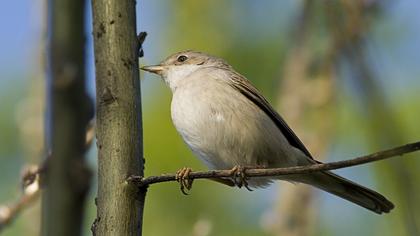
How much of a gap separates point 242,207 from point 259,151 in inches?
120

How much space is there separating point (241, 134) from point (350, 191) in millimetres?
781

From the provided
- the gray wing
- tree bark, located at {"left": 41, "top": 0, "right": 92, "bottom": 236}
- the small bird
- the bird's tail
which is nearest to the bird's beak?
the small bird

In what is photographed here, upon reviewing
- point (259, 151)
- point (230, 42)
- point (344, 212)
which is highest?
point (230, 42)

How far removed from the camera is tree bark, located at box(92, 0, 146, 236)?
7.55 feet

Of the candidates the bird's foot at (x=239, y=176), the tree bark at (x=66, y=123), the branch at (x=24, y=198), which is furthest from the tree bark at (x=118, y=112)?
the tree bark at (x=66, y=123)

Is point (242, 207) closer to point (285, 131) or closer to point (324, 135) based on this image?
point (324, 135)

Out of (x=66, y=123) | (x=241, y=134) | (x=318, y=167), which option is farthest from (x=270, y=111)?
(x=66, y=123)

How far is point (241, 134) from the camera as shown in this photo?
416 cm

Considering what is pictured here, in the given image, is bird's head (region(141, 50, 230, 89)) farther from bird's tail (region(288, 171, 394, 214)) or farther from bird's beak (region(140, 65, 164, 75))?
bird's tail (region(288, 171, 394, 214))

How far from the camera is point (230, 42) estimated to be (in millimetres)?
7941

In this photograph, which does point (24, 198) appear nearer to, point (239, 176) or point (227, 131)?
point (239, 176)

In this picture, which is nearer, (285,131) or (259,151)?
(259,151)

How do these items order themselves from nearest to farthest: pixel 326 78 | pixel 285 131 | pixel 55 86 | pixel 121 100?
pixel 55 86 → pixel 121 100 → pixel 285 131 → pixel 326 78

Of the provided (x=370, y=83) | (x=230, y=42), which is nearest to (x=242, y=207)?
(x=230, y=42)
